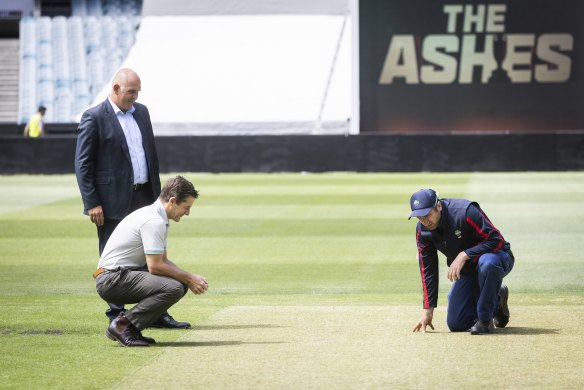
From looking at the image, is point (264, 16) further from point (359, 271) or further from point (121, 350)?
point (121, 350)

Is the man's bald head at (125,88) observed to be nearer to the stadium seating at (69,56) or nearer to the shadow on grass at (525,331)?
the shadow on grass at (525,331)

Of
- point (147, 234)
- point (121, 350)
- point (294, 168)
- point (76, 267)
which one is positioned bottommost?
point (294, 168)

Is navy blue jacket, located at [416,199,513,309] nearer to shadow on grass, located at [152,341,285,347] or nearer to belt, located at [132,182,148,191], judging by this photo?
shadow on grass, located at [152,341,285,347]

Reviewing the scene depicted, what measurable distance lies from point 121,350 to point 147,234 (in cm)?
86

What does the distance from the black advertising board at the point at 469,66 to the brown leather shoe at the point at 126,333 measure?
31.7 m

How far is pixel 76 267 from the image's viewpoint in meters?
15.2

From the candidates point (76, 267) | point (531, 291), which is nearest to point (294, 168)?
point (76, 267)

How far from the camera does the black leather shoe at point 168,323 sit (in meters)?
10.2

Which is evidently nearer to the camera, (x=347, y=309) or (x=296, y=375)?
(x=296, y=375)

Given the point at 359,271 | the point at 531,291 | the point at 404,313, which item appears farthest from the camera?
the point at 359,271

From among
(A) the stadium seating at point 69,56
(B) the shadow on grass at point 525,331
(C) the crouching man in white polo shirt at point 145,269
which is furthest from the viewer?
(A) the stadium seating at point 69,56

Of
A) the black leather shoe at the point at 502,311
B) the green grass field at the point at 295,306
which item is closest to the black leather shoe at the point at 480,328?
the green grass field at the point at 295,306

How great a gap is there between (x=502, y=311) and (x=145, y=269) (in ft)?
9.07

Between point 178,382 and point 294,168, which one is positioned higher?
point 178,382
